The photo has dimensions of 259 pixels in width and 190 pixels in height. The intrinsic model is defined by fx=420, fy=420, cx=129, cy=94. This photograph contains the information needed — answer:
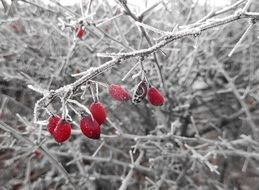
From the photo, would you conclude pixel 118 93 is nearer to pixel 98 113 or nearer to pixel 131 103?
pixel 98 113

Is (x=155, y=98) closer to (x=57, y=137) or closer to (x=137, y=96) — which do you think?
(x=137, y=96)

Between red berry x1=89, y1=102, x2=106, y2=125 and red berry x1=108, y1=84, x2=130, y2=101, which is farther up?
red berry x1=108, y1=84, x2=130, y2=101

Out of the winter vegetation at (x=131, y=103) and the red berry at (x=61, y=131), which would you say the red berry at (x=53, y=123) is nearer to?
the red berry at (x=61, y=131)

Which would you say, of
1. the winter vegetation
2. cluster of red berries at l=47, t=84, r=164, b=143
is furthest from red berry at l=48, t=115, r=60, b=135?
the winter vegetation

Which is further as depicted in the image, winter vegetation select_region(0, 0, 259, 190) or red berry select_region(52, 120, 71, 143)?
winter vegetation select_region(0, 0, 259, 190)

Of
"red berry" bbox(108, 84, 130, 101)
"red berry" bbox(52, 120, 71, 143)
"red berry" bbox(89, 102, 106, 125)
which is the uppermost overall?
"red berry" bbox(108, 84, 130, 101)

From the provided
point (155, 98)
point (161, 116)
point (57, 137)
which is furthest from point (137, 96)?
point (161, 116)

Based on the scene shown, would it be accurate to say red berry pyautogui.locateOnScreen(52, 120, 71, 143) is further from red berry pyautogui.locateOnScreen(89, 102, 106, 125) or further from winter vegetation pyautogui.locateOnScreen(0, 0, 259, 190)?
winter vegetation pyautogui.locateOnScreen(0, 0, 259, 190)

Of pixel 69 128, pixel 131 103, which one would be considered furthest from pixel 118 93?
pixel 131 103
